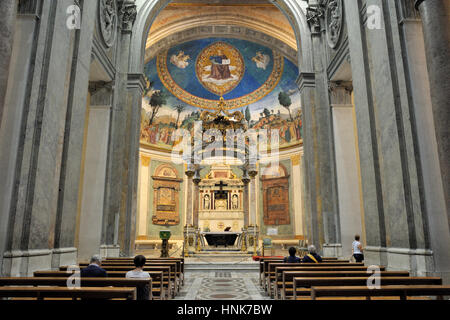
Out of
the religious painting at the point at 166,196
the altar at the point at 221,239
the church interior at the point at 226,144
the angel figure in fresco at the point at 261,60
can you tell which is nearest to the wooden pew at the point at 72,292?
the church interior at the point at 226,144

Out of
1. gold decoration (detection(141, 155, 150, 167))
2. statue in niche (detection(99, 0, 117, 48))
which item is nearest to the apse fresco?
gold decoration (detection(141, 155, 150, 167))

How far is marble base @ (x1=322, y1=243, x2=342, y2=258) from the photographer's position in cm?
890

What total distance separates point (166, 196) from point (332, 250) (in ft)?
41.2

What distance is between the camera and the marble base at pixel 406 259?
4699mm

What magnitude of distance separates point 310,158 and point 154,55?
10.3 m

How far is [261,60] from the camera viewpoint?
752 inches

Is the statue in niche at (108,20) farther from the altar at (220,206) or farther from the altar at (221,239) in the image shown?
the altar at (220,206)

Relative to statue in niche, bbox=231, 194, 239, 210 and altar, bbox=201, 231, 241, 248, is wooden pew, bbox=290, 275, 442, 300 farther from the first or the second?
statue in niche, bbox=231, 194, 239, 210

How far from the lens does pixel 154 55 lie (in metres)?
16.6

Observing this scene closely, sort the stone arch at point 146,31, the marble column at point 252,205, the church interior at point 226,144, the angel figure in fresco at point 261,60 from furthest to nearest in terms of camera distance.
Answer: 1. the angel figure in fresco at point 261,60
2. the marble column at point 252,205
3. the stone arch at point 146,31
4. the church interior at point 226,144

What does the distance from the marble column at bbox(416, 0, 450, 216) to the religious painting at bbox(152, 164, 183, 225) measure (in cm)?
1645

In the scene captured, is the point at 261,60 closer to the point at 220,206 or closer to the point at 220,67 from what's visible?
the point at 220,67

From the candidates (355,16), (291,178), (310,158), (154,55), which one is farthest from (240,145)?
(355,16)

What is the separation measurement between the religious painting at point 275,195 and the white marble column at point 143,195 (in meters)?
6.98
